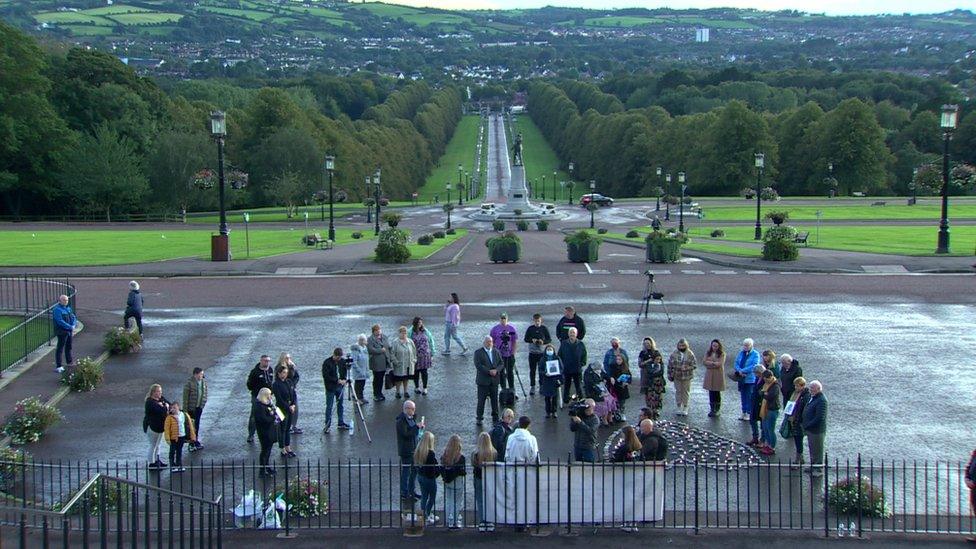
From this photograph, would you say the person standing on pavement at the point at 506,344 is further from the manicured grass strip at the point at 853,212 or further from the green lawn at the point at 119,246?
the manicured grass strip at the point at 853,212

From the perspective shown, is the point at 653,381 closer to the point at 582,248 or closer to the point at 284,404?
the point at 284,404

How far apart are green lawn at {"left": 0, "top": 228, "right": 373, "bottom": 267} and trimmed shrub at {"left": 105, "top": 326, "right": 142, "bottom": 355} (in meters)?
16.3

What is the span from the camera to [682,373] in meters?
19.6

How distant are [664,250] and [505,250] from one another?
6.32 m

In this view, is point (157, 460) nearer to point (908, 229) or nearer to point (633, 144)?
point (908, 229)

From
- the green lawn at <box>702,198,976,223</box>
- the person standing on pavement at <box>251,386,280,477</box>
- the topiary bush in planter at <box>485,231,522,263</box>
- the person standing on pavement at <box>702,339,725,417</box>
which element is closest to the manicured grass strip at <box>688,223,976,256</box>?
the green lawn at <box>702,198,976,223</box>

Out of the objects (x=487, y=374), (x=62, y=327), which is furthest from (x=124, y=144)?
(x=487, y=374)

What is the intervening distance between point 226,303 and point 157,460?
1645 centimetres

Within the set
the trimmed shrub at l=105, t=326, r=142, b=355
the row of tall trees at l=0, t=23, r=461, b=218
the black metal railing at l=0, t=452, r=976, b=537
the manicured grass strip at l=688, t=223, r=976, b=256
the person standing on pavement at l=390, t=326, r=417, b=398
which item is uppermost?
the row of tall trees at l=0, t=23, r=461, b=218

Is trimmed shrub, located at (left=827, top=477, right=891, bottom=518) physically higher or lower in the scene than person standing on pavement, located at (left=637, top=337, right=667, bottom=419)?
lower

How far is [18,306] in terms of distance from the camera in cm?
3148

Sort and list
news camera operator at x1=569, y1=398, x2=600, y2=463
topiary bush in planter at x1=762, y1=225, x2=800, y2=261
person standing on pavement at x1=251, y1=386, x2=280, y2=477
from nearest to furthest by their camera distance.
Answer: news camera operator at x1=569, y1=398, x2=600, y2=463
person standing on pavement at x1=251, y1=386, x2=280, y2=477
topiary bush in planter at x1=762, y1=225, x2=800, y2=261

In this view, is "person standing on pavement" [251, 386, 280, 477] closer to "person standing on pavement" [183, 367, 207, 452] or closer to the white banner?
"person standing on pavement" [183, 367, 207, 452]

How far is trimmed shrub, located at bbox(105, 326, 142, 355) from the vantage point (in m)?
25.4
